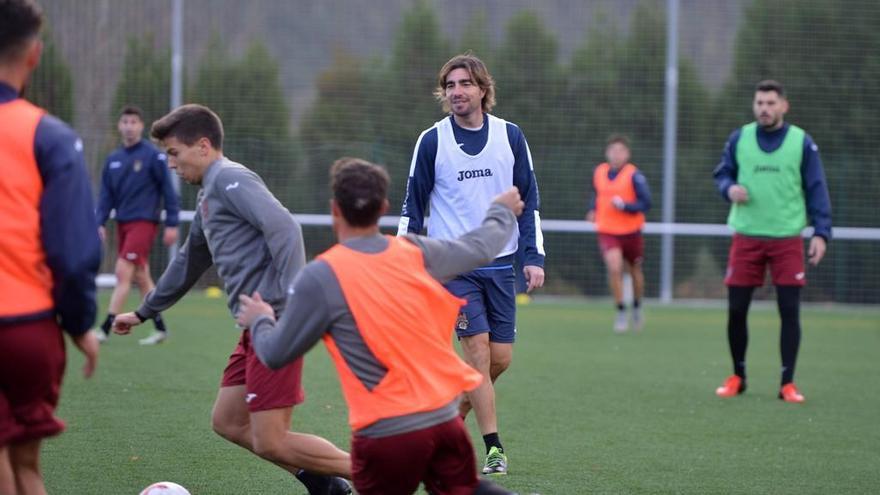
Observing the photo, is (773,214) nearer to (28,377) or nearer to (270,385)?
(270,385)

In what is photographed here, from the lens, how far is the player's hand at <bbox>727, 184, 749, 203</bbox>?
9.17 m

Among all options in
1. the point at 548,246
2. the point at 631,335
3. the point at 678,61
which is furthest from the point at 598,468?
the point at 678,61

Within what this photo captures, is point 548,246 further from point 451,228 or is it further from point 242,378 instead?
point 242,378

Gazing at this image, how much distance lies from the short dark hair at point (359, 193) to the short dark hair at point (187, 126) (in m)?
1.23

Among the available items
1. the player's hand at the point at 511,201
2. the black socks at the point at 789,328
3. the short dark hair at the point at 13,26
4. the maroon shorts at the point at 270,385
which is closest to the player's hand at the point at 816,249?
the black socks at the point at 789,328

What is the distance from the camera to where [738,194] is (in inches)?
361

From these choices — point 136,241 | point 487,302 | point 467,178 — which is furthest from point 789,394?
point 136,241

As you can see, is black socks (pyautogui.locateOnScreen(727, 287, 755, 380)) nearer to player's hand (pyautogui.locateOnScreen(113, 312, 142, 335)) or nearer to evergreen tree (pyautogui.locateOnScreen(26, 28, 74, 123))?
player's hand (pyautogui.locateOnScreen(113, 312, 142, 335))

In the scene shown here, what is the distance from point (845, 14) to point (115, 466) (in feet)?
52.9

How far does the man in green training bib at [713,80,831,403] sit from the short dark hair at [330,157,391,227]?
5741 mm

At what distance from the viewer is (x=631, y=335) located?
1398 cm

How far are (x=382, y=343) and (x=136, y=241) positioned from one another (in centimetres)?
819

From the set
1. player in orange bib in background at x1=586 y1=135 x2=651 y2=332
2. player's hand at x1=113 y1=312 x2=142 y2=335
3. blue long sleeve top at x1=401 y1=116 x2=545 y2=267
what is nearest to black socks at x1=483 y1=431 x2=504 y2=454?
blue long sleeve top at x1=401 y1=116 x2=545 y2=267

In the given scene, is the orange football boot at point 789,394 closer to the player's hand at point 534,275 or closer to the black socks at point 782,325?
the black socks at point 782,325
